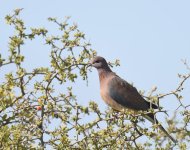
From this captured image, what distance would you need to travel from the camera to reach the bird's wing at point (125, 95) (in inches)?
400

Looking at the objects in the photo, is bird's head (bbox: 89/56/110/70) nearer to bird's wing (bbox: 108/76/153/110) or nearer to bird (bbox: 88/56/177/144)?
bird (bbox: 88/56/177/144)

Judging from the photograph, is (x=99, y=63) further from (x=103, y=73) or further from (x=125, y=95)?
(x=125, y=95)

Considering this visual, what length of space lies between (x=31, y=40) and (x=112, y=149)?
199cm

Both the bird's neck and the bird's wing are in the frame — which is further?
the bird's neck

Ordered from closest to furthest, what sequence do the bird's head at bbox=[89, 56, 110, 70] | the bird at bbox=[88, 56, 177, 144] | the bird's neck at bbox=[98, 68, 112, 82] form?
the bird at bbox=[88, 56, 177, 144] → the bird's head at bbox=[89, 56, 110, 70] → the bird's neck at bbox=[98, 68, 112, 82]

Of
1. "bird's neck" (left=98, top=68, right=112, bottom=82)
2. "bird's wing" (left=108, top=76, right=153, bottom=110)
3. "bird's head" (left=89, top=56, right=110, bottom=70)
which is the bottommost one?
"bird's wing" (left=108, top=76, right=153, bottom=110)

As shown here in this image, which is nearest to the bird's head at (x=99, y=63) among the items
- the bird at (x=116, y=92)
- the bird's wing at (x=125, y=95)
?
the bird at (x=116, y=92)

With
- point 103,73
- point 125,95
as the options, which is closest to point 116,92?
point 125,95

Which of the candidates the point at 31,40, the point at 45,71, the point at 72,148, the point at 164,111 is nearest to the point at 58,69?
the point at 45,71

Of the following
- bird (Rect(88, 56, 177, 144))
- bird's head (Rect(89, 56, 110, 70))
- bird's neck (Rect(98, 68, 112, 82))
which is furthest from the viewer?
bird's neck (Rect(98, 68, 112, 82))

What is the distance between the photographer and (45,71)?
24.1ft

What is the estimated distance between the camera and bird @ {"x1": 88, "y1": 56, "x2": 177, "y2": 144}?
33.2 feet

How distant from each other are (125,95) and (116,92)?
0.70 feet

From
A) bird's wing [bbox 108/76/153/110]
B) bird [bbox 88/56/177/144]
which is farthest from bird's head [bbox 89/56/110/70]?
bird's wing [bbox 108/76/153/110]
